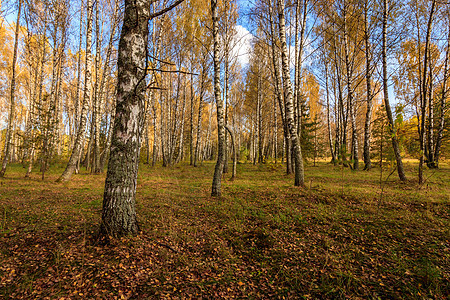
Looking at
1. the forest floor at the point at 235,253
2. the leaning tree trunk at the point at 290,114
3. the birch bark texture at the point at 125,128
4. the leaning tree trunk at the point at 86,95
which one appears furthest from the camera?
the leaning tree trunk at the point at 86,95

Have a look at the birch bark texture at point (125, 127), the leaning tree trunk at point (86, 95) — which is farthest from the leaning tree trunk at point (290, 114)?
the leaning tree trunk at point (86, 95)

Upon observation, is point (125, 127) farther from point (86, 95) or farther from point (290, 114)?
point (86, 95)

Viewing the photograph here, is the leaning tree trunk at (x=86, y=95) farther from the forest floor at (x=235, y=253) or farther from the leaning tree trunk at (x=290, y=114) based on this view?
the leaning tree trunk at (x=290, y=114)

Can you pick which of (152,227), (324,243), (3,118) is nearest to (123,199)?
A: (152,227)

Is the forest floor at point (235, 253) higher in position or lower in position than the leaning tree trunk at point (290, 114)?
lower

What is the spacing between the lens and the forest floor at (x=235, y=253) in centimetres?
229

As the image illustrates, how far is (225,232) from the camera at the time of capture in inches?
150

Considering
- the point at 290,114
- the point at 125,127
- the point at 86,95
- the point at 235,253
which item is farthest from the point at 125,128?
the point at 86,95

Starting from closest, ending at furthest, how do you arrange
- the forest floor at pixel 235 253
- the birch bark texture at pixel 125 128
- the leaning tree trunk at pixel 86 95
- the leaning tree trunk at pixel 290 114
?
the forest floor at pixel 235 253, the birch bark texture at pixel 125 128, the leaning tree trunk at pixel 290 114, the leaning tree trunk at pixel 86 95

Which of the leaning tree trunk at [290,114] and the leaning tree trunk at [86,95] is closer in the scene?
the leaning tree trunk at [290,114]

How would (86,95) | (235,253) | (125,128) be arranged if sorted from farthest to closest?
(86,95)
(235,253)
(125,128)

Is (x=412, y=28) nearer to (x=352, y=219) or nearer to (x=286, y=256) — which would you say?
(x=352, y=219)

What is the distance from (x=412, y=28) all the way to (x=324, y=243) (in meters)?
13.0

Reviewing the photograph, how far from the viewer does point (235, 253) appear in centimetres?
318
